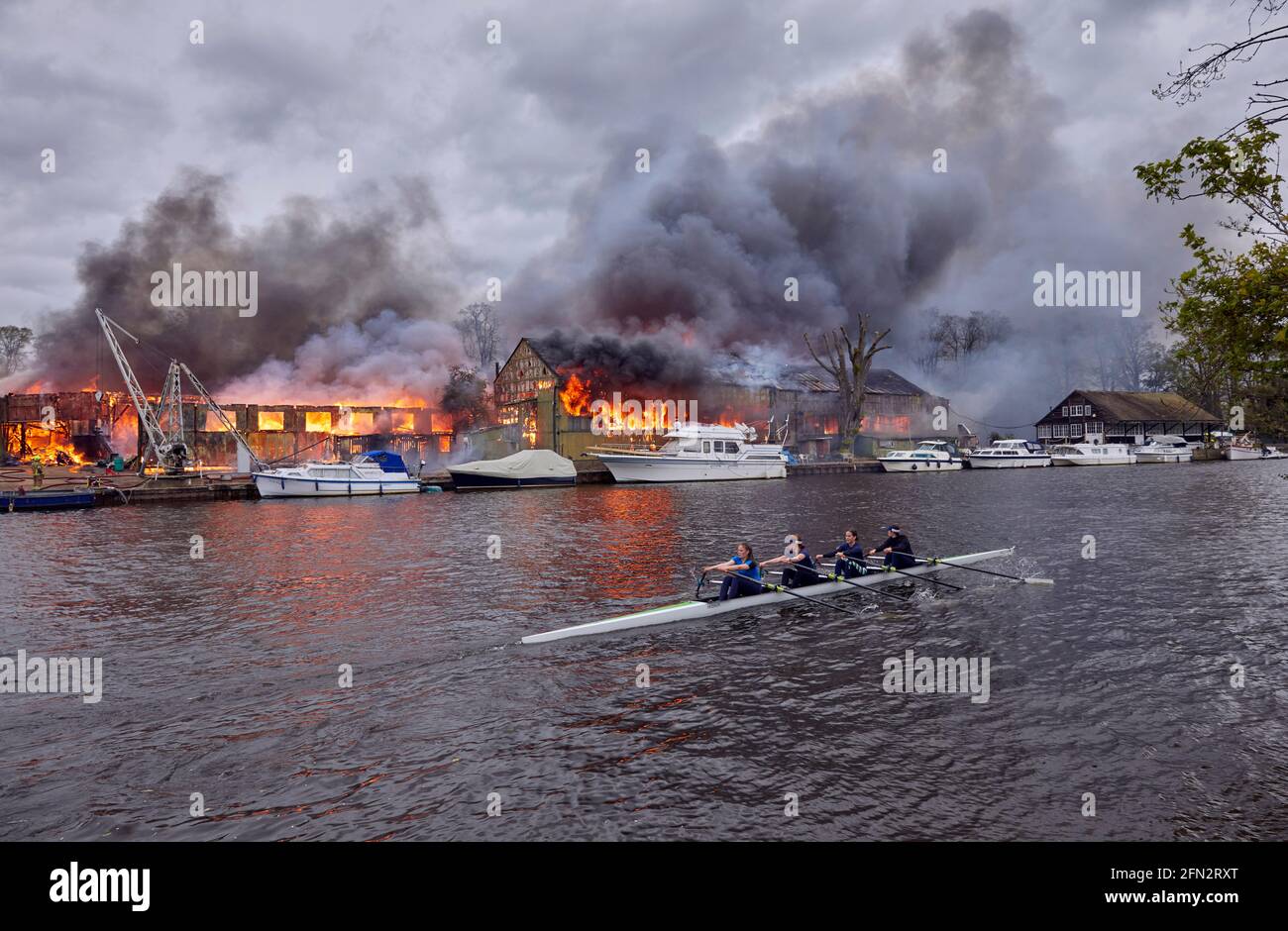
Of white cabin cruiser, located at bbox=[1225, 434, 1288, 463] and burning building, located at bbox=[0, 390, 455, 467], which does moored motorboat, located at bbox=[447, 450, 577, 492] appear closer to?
burning building, located at bbox=[0, 390, 455, 467]

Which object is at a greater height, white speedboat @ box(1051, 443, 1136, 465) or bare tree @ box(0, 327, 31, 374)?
bare tree @ box(0, 327, 31, 374)

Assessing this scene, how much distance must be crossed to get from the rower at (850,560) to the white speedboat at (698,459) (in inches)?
1884

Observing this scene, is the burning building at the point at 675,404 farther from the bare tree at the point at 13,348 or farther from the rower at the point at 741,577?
the bare tree at the point at 13,348

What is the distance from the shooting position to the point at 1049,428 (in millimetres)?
122500

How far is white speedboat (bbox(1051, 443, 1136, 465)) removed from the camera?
96438 mm

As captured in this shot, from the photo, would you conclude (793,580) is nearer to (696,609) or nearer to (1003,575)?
(696,609)

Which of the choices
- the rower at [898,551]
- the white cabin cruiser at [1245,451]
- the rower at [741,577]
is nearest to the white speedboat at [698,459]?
the rower at [898,551]

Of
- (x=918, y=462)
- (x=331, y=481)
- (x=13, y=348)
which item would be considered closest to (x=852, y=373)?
(x=918, y=462)

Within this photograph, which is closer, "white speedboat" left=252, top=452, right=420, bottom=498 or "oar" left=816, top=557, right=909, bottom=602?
"oar" left=816, top=557, right=909, bottom=602

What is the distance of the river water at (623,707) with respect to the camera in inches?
333

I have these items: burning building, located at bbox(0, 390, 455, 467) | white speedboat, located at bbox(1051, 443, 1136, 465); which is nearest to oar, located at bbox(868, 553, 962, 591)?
burning building, located at bbox(0, 390, 455, 467)

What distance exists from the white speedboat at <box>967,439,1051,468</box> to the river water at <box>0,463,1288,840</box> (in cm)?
7072

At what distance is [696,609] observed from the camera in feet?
56.0
